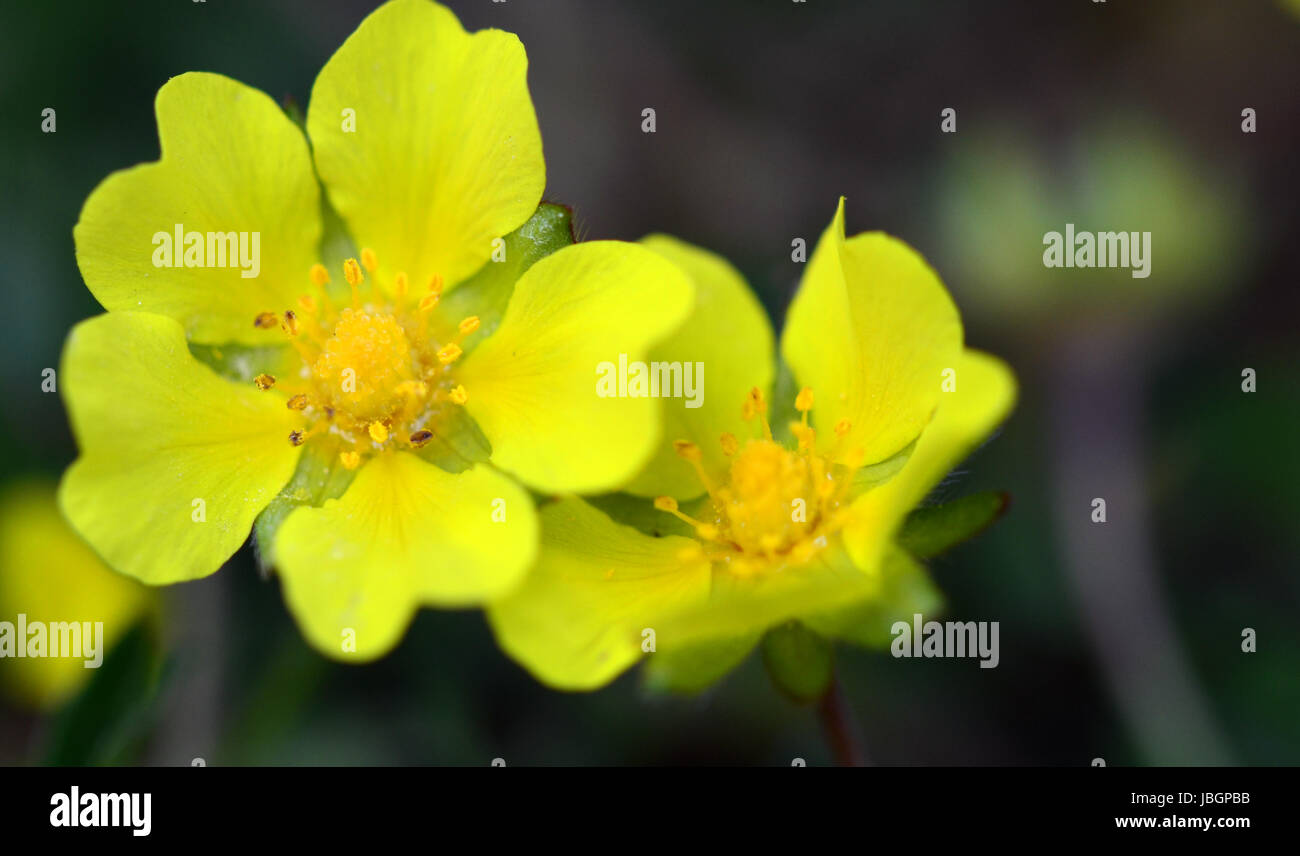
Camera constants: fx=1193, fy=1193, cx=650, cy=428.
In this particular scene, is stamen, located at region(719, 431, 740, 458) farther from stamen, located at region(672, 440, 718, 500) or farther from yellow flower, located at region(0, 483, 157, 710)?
yellow flower, located at region(0, 483, 157, 710)

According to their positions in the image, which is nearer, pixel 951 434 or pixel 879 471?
pixel 951 434

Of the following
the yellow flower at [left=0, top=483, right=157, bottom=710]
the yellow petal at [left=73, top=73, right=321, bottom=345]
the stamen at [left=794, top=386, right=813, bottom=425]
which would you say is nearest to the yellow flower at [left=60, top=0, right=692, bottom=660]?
the yellow petal at [left=73, top=73, right=321, bottom=345]

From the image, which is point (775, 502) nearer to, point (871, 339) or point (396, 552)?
point (871, 339)

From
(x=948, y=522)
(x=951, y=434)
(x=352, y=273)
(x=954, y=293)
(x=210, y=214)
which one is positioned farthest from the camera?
(x=954, y=293)

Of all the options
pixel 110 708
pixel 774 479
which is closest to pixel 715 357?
pixel 774 479

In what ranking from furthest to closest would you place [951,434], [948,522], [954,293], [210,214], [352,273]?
[954,293] → [352,273] → [210,214] → [948,522] → [951,434]

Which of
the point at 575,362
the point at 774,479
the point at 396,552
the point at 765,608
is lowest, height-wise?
the point at 765,608
